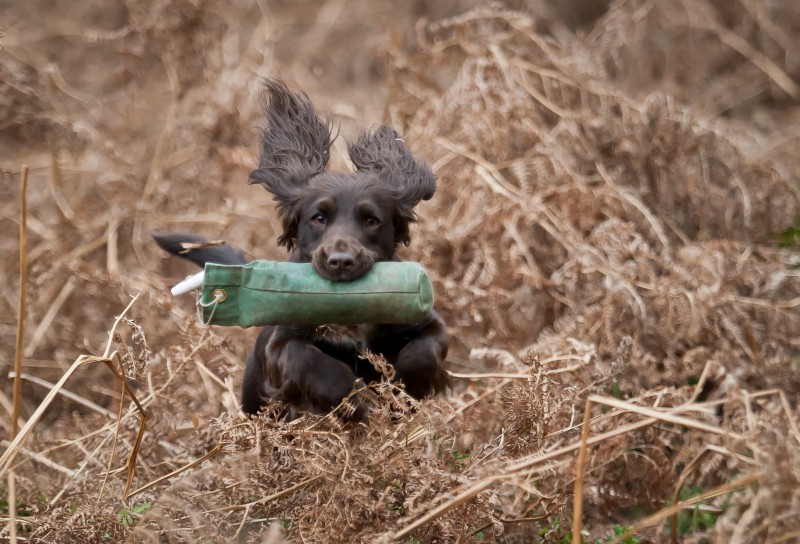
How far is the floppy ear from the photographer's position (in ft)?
14.0

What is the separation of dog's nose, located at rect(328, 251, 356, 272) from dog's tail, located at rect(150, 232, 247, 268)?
3.40ft

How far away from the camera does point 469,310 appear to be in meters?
5.60

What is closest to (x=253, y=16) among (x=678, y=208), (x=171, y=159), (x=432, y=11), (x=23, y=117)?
(x=432, y=11)

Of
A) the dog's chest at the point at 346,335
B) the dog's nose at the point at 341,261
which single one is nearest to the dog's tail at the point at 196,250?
the dog's chest at the point at 346,335

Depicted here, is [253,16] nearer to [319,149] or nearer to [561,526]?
[319,149]

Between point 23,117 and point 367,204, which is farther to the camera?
point 23,117

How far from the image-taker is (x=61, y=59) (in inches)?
424

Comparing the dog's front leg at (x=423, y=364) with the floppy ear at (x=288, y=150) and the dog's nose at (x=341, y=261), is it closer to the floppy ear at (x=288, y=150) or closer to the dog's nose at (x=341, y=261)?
the dog's nose at (x=341, y=261)

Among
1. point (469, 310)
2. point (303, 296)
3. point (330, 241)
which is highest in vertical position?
point (330, 241)

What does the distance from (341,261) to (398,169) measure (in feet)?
2.85

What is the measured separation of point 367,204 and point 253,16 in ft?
29.4

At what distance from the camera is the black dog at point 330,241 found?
3783mm

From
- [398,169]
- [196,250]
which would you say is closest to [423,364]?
[398,169]

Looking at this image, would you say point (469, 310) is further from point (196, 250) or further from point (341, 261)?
point (341, 261)
